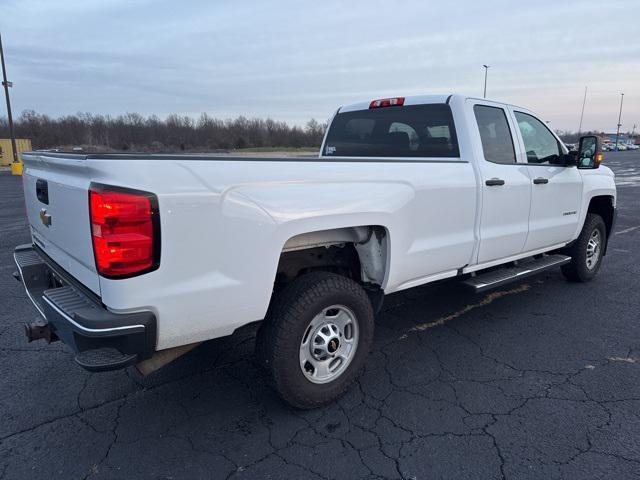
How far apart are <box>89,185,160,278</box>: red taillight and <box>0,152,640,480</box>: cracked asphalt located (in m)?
1.17

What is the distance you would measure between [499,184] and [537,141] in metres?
1.21

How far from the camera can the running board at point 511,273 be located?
4.05 m

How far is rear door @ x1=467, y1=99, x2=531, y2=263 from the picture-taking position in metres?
3.99

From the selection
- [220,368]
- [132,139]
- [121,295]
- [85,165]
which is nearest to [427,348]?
[220,368]

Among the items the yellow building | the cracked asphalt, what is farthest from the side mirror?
the yellow building

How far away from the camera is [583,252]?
5637 millimetres

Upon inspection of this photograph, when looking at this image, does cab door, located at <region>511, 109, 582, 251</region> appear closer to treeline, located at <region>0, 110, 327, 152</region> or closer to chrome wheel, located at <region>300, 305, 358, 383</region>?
chrome wheel, located at <region>300, 305, 358, 383</region>

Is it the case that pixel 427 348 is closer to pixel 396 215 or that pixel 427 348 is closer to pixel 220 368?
pixel 396 215

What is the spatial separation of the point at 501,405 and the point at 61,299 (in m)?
2.78

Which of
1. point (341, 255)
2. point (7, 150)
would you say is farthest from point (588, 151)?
point (7, 150)

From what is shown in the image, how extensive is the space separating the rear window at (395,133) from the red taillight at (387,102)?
0.12 feet

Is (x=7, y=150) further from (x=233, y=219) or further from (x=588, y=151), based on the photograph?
(x=233, y=219)

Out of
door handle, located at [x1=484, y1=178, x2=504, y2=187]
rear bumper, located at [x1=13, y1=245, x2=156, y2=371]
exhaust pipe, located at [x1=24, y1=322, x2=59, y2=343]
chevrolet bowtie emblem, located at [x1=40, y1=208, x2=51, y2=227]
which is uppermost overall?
door handle, located at [x1=484, y1=178, x2=504, y2=187]

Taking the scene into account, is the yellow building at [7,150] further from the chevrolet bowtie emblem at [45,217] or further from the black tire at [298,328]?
the black tire at [298,328]
